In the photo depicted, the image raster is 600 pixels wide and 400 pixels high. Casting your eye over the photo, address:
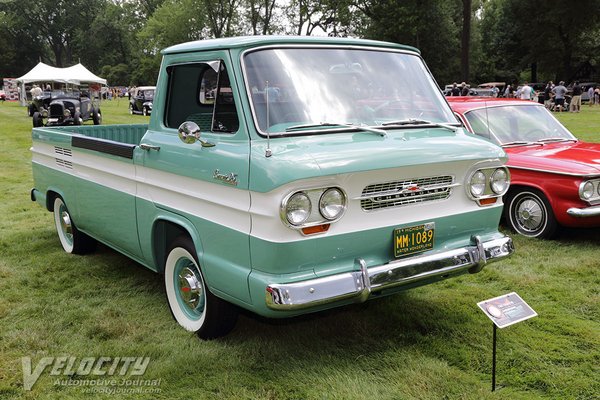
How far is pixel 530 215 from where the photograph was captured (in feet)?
22.0

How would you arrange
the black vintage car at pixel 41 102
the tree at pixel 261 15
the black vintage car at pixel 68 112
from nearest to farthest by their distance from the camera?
the black vintage car at pixel 68 112, the black vintage car at pixel 41 102, the tree at pixel 261 15

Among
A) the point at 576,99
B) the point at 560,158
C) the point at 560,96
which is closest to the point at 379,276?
the point at 560,158

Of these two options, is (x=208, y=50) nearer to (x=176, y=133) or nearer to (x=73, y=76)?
(x=176, y=133)

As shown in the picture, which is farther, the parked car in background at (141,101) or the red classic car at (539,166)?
the parked car in background at (141,101)

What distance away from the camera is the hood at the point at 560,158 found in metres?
6.20

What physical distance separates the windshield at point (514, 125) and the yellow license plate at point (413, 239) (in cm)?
386

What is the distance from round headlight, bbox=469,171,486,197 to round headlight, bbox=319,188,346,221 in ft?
3.68

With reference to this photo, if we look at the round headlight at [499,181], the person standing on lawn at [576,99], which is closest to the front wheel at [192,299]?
the round headlight at [499,181]

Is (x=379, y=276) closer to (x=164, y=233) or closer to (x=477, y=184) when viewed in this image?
(x=477, y=184)

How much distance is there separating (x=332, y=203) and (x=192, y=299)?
1439mm

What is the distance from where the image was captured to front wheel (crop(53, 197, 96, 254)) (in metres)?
6.18

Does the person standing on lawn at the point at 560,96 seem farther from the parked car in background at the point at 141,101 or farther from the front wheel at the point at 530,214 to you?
the front wheel at the point at 530,214

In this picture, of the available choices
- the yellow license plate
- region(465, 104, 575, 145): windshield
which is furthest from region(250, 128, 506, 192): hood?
region(465, 104, 575, 145): windshield

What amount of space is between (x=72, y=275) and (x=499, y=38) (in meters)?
58.6
